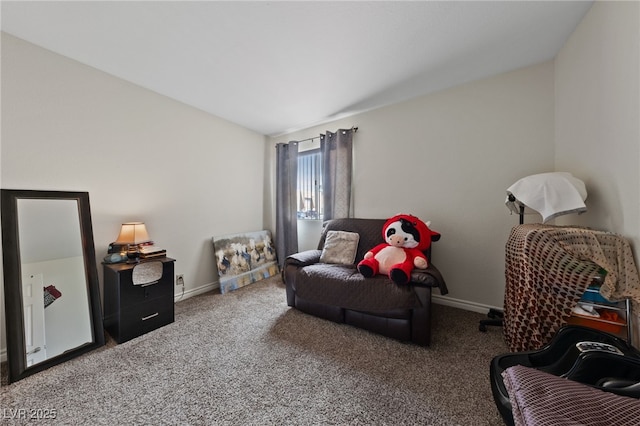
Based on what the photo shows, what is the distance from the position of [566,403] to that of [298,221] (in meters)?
2.97

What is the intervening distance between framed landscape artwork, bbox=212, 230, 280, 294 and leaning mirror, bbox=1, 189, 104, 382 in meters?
1.17

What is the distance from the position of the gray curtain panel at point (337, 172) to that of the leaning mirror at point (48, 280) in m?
2.33

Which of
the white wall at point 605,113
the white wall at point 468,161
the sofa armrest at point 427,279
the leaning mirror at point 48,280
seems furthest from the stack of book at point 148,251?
the white wall at point 605,113

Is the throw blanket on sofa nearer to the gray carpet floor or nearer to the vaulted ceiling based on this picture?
the gray carpet floor

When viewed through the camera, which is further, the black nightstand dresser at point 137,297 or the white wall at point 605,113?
the black nightstand dresser at point 137,297

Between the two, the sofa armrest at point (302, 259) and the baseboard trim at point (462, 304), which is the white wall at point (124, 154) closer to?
the sofa armrest at point (302, 259)

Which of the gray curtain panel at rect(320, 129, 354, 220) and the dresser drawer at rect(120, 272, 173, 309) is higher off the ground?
the gray curtain panel at rect(320, 129, 354, 220)

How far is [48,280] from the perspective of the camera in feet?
5.11

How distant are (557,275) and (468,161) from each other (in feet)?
4.27

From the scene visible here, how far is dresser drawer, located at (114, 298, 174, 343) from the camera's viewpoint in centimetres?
171

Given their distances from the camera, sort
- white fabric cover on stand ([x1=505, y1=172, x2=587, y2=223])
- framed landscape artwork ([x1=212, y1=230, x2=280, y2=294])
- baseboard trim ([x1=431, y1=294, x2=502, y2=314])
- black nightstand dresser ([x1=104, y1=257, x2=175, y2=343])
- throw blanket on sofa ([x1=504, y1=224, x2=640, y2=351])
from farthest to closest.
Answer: framed landscape artwork ([x1=212, y1=230, x2=280, y2=294]) → baseboard trim ([x1=431, y1=294, x2=502, y2=314]) → black nightstand dresser ([x1=104, y1=257, x2=175, y2=343]) → white fabric cover on stand ([x1=505, y1=172, x2=587, y2=223]) → throw blanket on sofa ([x1=504, y1=224, x2=640, y2=351])

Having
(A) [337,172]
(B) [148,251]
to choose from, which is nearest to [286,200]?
(A) [337,172]

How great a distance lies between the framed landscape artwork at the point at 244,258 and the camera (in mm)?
2760

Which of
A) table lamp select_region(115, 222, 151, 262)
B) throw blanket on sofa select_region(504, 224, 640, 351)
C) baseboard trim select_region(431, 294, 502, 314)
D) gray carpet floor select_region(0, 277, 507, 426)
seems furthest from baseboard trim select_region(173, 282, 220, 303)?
throw blanket on sofa select_region(504, 224, 640, 351)
